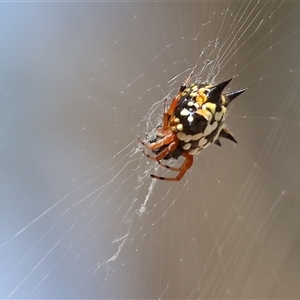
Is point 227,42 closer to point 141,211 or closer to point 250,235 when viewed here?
point 141,211

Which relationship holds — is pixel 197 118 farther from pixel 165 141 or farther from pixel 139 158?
pixel 139 158

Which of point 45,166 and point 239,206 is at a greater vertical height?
point 45,166

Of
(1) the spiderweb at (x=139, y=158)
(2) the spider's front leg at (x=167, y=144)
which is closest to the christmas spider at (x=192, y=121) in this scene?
(2) the spider's front leg at (x=167, y=144)

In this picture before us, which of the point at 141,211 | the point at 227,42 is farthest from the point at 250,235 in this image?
the point at 227,42

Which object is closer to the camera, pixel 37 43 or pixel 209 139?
pixel 209 139

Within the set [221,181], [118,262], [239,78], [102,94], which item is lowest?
[221,181]

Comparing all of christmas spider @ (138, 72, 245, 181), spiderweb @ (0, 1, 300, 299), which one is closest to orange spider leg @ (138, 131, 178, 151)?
christmas spider @ (138, 72, 245, 181)

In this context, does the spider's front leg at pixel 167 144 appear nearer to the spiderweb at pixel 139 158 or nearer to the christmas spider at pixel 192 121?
the christmas spider at pixel 192 121
